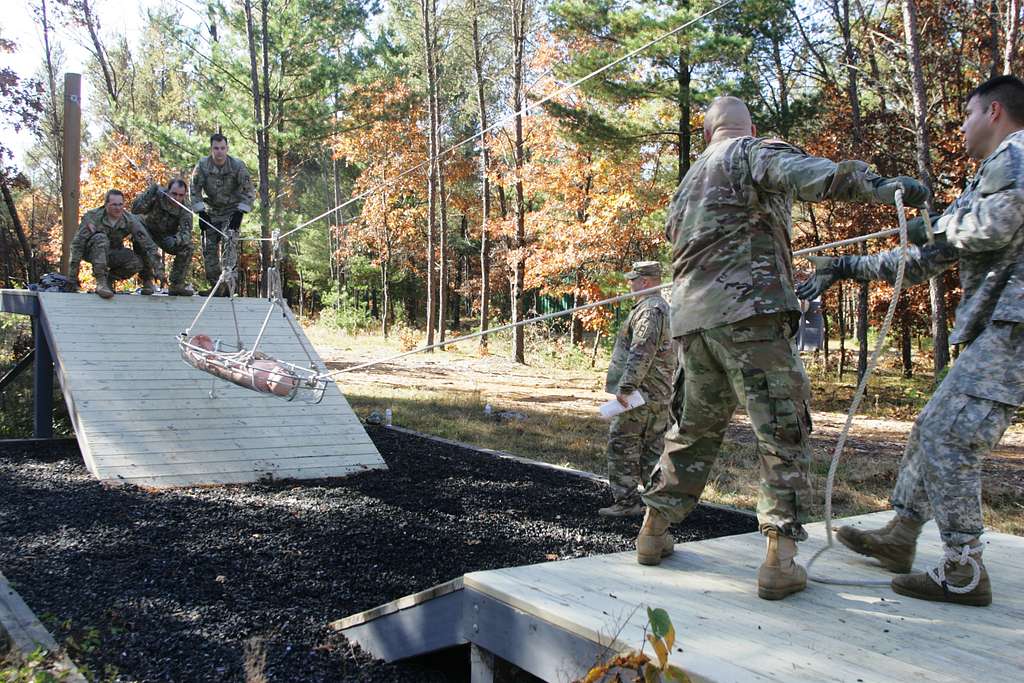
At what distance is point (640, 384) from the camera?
220 inches

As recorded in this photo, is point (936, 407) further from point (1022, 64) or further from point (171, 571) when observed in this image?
point (1022, 64)

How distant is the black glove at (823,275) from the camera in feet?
10.2

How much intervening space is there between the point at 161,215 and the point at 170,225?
16 centimetres

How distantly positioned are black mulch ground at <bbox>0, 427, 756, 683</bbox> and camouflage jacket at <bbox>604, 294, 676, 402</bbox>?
1.08 m

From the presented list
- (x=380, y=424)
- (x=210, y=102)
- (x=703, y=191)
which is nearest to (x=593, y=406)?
(x=380, y=424)

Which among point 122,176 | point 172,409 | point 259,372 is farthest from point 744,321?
point 122,176

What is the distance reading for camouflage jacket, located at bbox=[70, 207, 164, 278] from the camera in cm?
940

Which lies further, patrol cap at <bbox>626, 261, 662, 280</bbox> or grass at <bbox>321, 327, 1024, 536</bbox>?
grass at <bbox>321, 327, 1024, 536</bbox>

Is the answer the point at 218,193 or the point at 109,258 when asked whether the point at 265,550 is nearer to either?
the point at 218,193

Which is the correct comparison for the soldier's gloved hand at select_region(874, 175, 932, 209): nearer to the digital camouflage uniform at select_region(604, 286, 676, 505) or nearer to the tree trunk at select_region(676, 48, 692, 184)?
the digital camouflage uniform at select_region(604, 286, 676, 505)

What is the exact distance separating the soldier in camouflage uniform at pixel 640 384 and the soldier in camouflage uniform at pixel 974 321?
249 centimetres

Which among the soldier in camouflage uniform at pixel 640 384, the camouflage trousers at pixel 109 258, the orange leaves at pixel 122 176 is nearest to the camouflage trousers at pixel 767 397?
the soldier in camouflage uniform at pixel 640 384

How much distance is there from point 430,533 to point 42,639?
8.37 feet

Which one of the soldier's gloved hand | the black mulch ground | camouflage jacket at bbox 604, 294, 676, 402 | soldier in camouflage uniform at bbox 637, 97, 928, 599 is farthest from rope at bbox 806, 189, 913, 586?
camouflage jacket at bbox 604, 294, 676, 402
